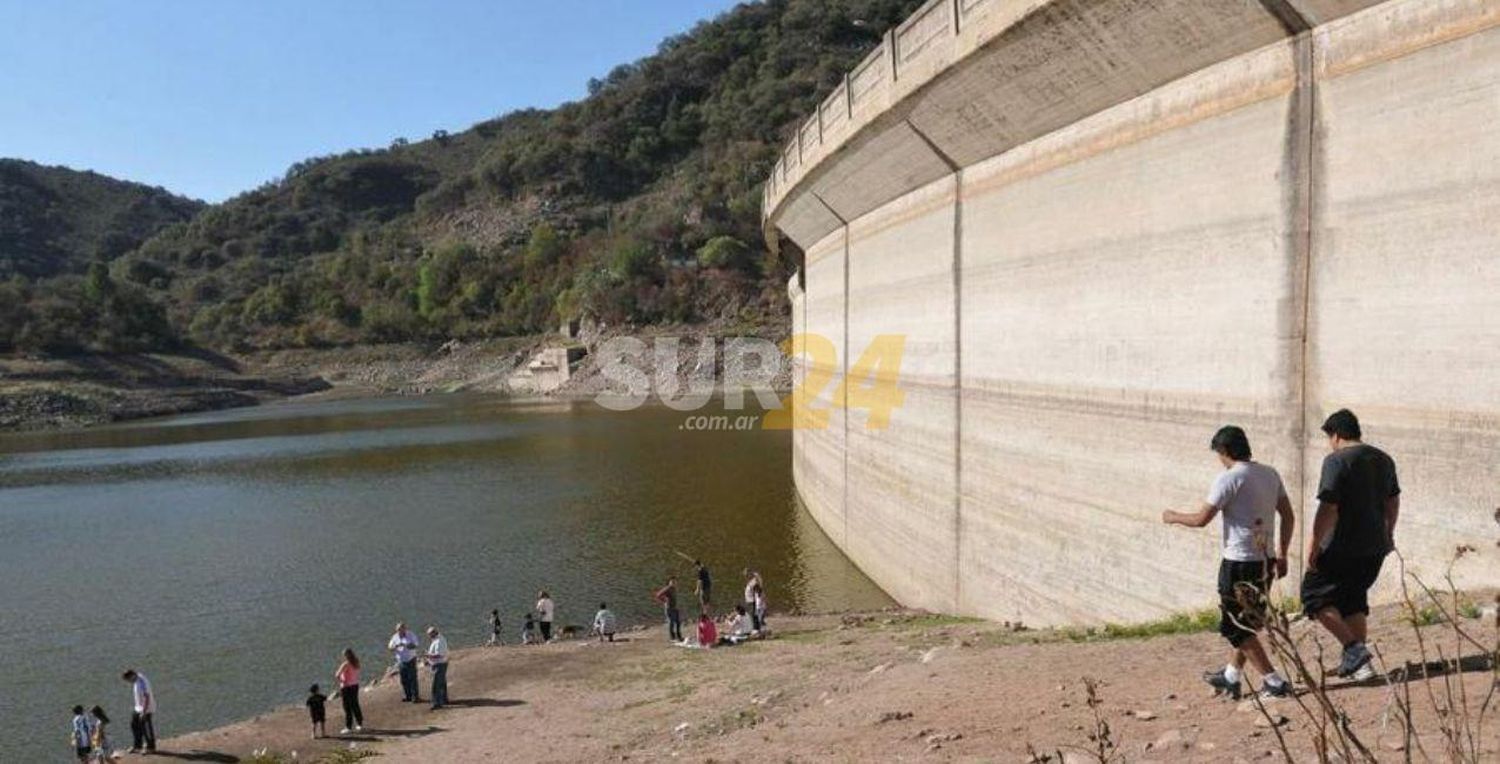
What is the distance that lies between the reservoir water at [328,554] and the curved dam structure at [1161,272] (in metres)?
6.03

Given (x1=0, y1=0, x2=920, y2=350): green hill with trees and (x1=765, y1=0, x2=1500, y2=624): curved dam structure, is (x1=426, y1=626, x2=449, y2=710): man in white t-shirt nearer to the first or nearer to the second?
(x1=765, y1=0, x2=1500, y2=624): curved dam structure

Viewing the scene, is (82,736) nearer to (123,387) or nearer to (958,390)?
(958,390)

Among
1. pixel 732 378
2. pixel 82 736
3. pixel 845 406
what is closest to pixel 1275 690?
pixel 82 736

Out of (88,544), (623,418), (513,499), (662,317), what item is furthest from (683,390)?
(88,544)

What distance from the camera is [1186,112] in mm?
9828

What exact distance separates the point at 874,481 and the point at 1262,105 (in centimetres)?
1182

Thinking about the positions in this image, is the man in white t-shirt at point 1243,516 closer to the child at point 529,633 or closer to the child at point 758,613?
the child at point 758,613

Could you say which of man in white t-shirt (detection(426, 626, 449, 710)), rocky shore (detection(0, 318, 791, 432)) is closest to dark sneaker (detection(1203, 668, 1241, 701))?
man in white t-shirt (detection(426, 626, 449, 710))

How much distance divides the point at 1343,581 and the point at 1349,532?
0.30 metres

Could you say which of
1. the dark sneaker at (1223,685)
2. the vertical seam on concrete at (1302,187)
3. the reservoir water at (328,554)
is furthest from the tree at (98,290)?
the dark sneaker at (1223,685)

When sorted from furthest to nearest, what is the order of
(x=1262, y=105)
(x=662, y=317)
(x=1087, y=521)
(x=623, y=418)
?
1. (x=662, y=317)
2. (x=623, y=418)
3. (x=1087, y=521)
4. (x=1262, y=105)

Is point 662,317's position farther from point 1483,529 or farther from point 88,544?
point 1483,529

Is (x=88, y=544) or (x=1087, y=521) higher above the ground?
(x=1087, y=521)

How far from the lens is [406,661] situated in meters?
13.4
